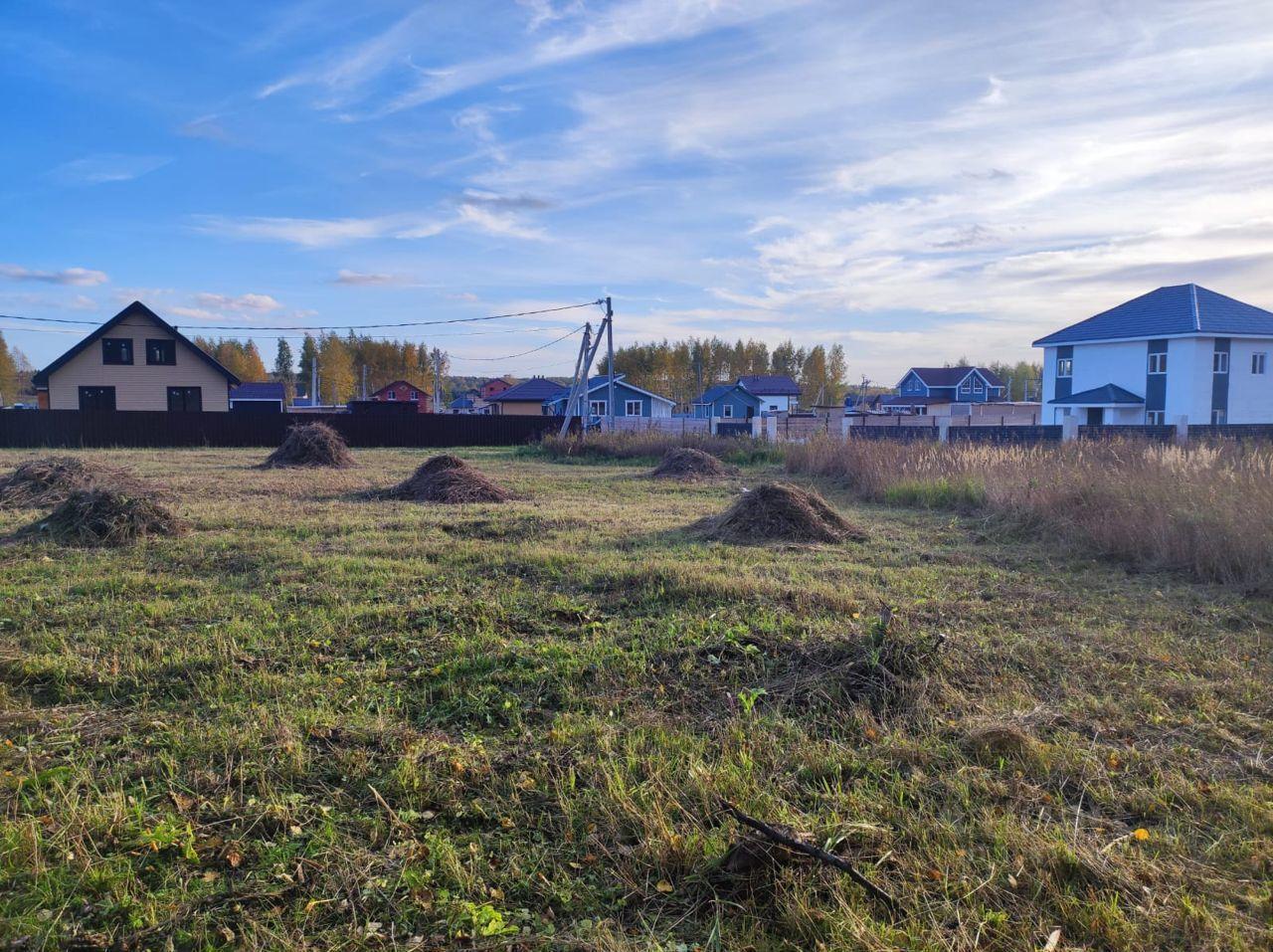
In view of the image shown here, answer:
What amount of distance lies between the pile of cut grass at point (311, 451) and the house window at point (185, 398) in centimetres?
1799

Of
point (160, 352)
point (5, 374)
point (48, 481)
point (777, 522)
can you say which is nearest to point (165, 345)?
point (160, 352)

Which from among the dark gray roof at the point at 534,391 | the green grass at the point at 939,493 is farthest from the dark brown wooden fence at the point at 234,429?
the dark gray roof at the point at 534,391

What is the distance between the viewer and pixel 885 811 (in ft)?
9.61

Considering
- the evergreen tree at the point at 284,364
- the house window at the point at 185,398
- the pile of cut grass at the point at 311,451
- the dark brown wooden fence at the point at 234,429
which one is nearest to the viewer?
the pile of cut grass at the point at 311,451

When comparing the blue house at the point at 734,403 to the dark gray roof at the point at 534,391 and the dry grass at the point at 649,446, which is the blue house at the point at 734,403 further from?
the dry grass at the point at 649,446

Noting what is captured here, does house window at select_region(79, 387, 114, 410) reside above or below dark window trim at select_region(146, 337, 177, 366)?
below

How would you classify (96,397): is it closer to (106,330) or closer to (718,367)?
(106,330)

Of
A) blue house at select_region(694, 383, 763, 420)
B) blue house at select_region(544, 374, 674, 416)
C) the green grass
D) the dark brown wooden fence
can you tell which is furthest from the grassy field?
blue house at select_region(694, 383, 763, 420)

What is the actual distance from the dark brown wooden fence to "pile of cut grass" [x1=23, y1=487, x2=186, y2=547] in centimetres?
1604

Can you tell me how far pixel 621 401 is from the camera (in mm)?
56375

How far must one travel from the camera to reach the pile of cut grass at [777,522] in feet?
27.9

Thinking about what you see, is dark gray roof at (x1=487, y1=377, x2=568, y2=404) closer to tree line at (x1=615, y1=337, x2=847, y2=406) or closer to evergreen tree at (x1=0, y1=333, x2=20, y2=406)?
tree line at (x1=615, y1=337, x2=847, y2=406)

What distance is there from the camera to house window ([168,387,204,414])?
111 ft

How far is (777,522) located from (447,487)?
218 inches
